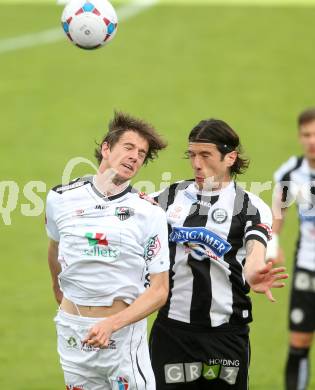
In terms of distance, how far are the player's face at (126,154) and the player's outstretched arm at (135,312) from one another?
690 mm

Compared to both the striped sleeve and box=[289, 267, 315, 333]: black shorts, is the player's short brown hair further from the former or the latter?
the striped sleeve

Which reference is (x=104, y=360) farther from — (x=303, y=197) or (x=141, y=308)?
(x=303, y=197)

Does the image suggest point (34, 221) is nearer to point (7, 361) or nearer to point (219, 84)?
point (7, 361)

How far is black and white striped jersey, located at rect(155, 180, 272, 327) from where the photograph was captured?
7758mm

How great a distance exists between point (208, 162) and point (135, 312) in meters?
1.37

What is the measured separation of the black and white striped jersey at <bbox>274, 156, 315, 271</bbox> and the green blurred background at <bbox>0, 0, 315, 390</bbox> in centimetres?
365

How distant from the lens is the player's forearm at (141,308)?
6840 millimetres

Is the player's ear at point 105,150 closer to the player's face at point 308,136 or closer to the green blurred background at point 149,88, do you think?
the player's face at point 308,136

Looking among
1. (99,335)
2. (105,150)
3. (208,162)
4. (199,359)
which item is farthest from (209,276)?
(99,335)

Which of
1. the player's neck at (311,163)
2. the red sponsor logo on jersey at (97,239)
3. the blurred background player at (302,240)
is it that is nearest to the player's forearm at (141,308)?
the red sponsor logo on jersey at (97,239)

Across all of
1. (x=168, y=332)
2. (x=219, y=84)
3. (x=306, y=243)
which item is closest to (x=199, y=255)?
(x=168, y=332)

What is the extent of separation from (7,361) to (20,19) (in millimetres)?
12344

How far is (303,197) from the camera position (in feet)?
31.2

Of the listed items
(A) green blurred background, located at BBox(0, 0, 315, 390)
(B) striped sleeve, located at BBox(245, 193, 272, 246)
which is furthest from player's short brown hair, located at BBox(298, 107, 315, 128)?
(A) green blurred background, located at BBox(0, 0, 315, 390)
